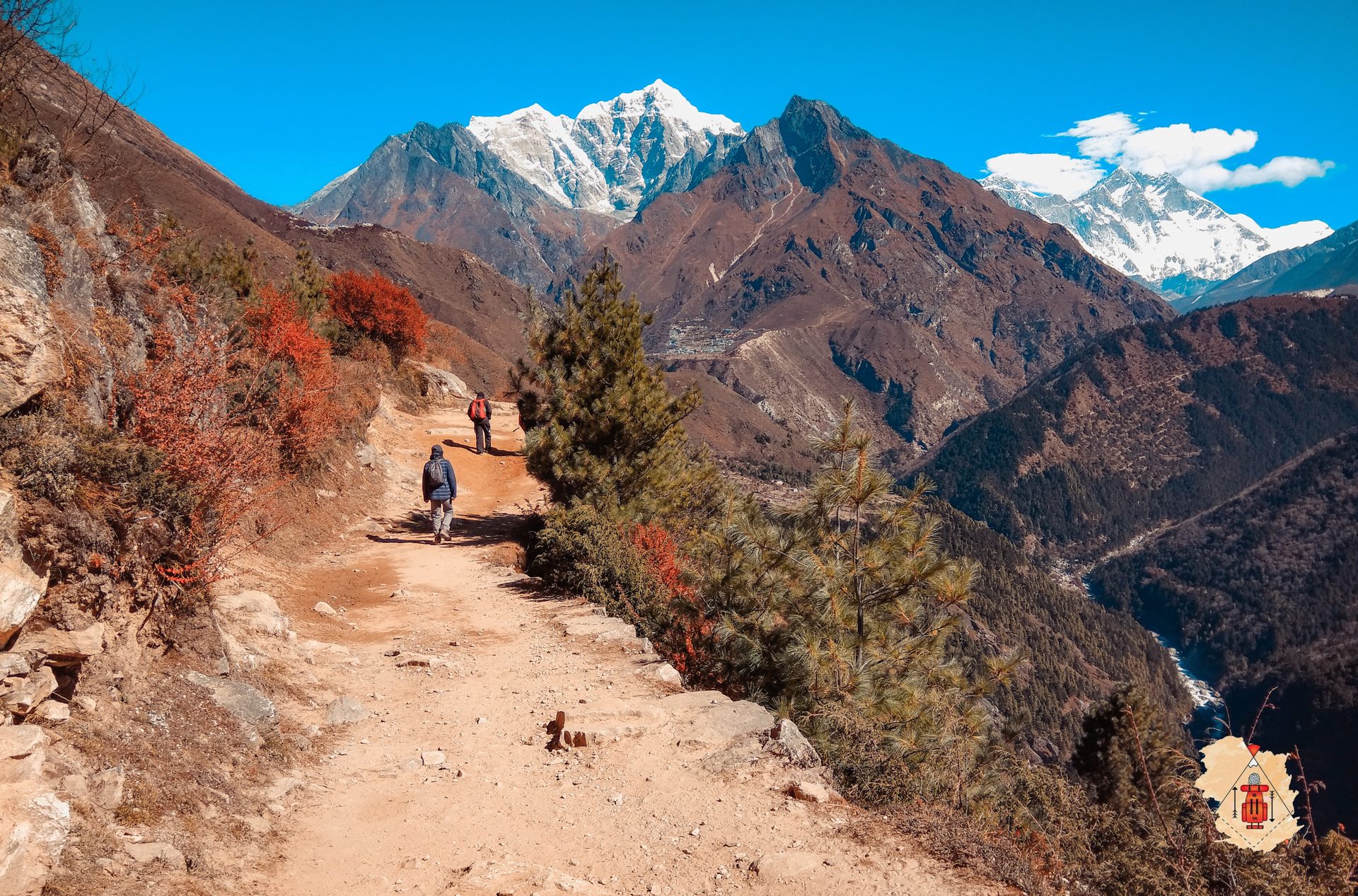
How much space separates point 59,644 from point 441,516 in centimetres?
1102

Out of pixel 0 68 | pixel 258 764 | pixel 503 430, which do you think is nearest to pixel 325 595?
pixel 258 764

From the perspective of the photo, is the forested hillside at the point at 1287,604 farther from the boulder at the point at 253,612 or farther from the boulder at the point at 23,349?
the boulder at the point at 23,349

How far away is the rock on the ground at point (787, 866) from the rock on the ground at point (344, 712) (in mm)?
4522

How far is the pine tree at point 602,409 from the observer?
15.3 m

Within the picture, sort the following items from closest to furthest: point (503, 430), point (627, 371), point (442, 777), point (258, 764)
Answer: point (258, 764) → point (442, 777) → point (627, 371) → point (503, 430)

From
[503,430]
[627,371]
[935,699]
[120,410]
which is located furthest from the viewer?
[503,430]

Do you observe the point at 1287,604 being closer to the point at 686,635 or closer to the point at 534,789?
the point at 686,635

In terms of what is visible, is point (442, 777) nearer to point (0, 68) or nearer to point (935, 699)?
point (935, 699)

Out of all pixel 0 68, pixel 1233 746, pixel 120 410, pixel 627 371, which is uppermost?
pixel 0 68

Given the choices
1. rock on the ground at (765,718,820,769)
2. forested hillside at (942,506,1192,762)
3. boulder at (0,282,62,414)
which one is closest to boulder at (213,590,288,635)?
boulder at (0,282,62,414)

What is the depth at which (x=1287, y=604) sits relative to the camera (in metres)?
162

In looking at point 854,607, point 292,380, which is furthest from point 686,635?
point 292,380

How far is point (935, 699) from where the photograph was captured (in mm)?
8625

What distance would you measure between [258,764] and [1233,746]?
6.96m
